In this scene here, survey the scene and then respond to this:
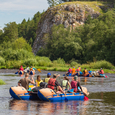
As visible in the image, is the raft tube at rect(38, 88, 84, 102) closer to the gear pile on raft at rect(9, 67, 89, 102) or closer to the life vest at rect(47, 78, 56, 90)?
the gear pile on raft at rect(9, 67, 89, 102)

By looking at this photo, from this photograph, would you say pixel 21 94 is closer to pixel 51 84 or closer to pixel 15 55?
pixel 51 84

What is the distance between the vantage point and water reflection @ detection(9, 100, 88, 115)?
12.4 m

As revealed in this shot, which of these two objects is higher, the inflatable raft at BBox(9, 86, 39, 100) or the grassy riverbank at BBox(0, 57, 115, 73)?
the inflatable raft at BBox(9, 86, 39, 100)

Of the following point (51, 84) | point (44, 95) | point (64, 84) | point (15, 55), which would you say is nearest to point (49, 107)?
point (44, 95)

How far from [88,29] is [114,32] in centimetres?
2134

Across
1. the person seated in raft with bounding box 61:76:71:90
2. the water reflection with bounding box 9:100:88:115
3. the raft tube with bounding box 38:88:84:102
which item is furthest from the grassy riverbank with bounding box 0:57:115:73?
the water reflection with bounding box 9:100:88:115

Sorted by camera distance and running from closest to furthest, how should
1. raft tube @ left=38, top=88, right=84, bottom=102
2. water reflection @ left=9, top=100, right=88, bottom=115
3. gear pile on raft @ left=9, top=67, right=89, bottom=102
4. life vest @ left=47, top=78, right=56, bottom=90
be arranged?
1. water reflection @ left=9, top=100, right=88, bottom=115
2. raft tube @ left=38, top=88, right=84, bottom=102
3. gear pile on raft @ left=9, top=67, right=89, bottom=102
4. life vest @ left=47, top=78, right=56, bottom=90

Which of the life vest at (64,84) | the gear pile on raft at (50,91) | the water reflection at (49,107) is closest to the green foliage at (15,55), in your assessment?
the gear pile on raft at (50,91)

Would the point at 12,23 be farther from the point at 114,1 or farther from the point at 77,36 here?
the point at 114,1

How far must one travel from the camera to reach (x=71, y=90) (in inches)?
625

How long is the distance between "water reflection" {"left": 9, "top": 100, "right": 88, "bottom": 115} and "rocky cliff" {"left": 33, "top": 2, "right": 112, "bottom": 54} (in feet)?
295

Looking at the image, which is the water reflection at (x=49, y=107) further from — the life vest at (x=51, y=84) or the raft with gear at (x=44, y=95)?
the life vest at (x=51, y=84)

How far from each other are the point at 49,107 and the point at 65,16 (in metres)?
96.1

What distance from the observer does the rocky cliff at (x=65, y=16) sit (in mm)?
106375
